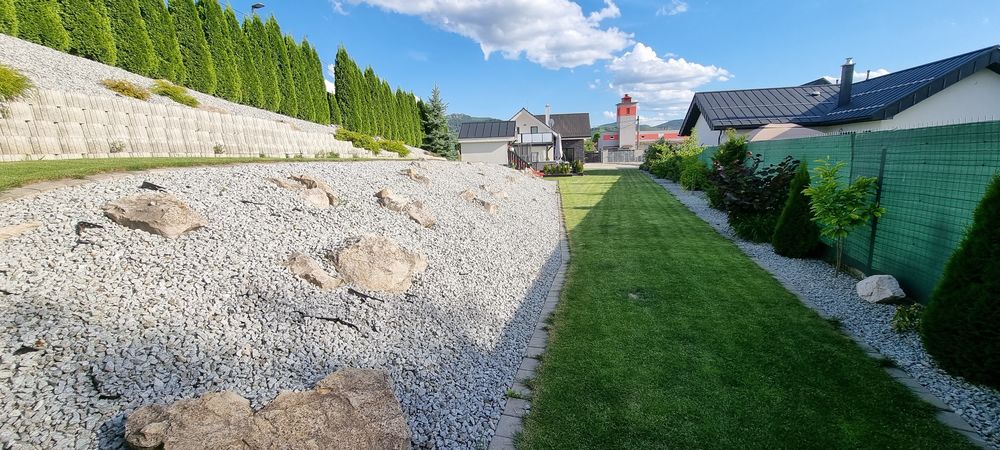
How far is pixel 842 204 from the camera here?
17.3 ft

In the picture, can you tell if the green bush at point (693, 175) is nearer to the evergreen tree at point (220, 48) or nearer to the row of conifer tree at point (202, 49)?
the row of conifer tree at point (202, 49)

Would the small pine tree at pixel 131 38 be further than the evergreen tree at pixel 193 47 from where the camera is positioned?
No

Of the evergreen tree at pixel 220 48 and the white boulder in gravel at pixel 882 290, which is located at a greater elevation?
the evergreen tree at pixel 220 48

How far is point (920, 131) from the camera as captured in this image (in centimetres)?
446

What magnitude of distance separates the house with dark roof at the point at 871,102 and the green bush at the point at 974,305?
10.6 meters

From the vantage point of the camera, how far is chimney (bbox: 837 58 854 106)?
15039 millimetres

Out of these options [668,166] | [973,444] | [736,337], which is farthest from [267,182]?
[668,166]

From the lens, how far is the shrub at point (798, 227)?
6.42 meters

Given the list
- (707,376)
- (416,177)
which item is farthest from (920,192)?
(416,177)

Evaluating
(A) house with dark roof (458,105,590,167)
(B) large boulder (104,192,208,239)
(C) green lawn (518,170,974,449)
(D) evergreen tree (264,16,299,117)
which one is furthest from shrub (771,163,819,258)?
(A) house with dark roof (458,105,590,167)

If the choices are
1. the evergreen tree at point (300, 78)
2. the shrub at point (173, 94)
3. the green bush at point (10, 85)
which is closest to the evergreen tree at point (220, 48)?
the evergreen tree at point (300, 78)

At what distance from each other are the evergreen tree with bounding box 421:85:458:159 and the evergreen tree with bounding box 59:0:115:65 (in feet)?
62.5

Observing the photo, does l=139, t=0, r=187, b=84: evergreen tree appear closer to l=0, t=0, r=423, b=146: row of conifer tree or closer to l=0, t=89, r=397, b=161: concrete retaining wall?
l=0, t=0, r=423, b=146: row of conifer tree

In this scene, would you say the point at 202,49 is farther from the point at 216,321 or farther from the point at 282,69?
the point at 216,321
